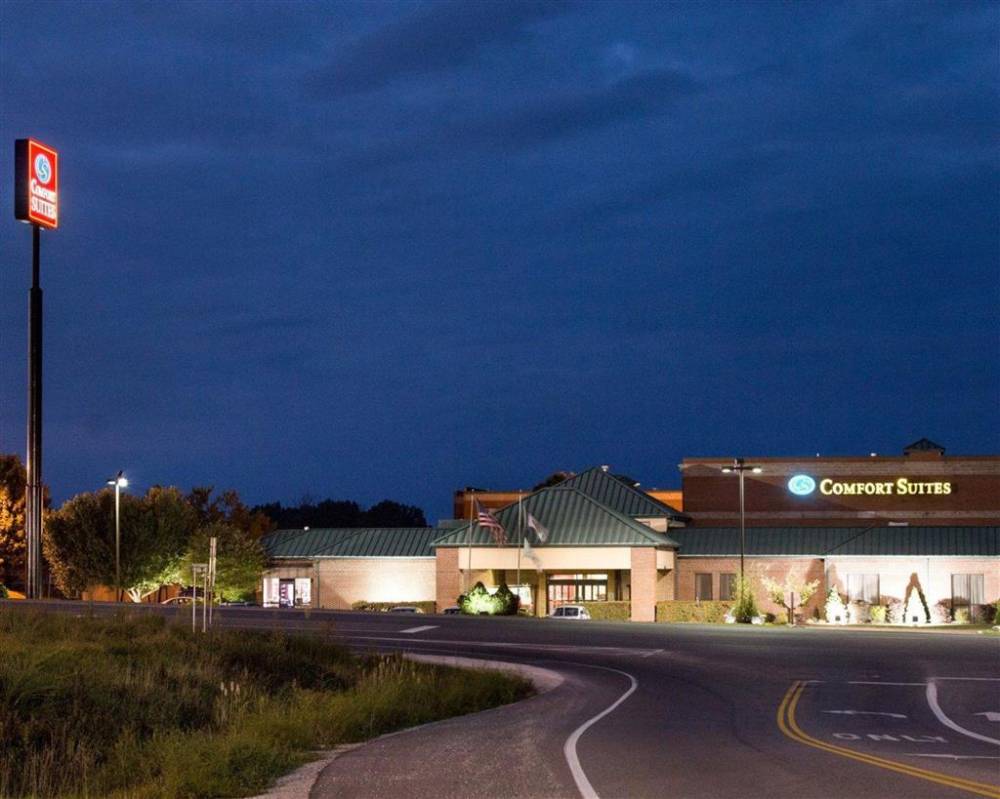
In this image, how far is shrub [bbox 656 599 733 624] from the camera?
67938 millimetres

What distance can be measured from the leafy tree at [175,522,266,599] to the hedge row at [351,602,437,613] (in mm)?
6349

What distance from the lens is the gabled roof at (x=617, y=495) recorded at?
83875mm

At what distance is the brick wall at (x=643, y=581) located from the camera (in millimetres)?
72125

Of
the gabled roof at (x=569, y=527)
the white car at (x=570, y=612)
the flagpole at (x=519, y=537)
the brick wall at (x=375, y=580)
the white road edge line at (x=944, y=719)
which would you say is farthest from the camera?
the brick wall at (x=375, y=580)

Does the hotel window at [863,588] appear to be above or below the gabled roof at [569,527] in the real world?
below

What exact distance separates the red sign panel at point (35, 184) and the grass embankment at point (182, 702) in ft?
61.0

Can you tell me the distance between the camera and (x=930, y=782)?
15.2 metres

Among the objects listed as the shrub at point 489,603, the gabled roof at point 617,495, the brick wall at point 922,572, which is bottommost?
the shrub at point 489,603

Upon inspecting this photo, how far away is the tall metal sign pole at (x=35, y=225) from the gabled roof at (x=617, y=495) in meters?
38.2

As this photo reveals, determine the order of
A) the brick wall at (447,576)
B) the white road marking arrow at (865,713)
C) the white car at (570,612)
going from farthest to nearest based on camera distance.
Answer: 1. the brick wall at (447,576)
2. the white car at (570,612)
3. the white road marking arrow at (865,713)

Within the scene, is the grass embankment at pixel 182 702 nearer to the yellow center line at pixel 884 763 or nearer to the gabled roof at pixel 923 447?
the yellow center line at pixel 884 763

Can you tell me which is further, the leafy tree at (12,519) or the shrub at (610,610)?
the leafy tree at (12,519)

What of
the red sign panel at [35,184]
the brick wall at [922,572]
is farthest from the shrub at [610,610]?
the red sign panel at [35,184]

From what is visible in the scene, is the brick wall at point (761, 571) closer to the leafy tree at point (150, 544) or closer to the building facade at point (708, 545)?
the building facade at point (708, 545)
